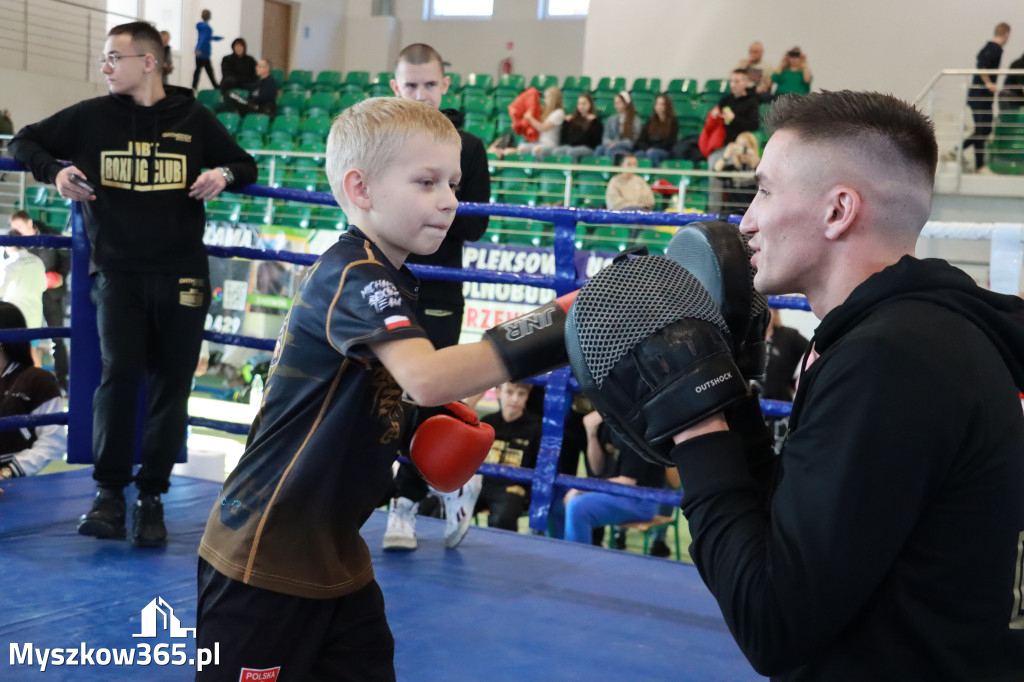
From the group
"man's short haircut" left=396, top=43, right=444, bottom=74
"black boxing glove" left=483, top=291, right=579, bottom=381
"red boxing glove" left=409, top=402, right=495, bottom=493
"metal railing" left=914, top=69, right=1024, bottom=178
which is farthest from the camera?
"metal railing" left=914, top=69, right=1024, bottom=178

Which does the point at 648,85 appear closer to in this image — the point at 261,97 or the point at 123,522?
the point at 261,97

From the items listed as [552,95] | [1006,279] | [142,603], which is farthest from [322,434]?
[552,95]

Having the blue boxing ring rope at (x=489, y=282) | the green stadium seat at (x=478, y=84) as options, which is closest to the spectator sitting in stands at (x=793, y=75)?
the green stadium seat at (x=478, y=84)

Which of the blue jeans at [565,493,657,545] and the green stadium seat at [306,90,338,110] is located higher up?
the green stadium seat at [306,90,338,110]

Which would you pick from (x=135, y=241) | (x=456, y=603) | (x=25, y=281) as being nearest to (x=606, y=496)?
(x=456, y=603)

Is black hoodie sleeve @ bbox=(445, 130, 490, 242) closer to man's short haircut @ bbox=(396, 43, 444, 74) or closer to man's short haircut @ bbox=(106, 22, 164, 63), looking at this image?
man's short haircut @ bbox=(396, 43, 444, 74)

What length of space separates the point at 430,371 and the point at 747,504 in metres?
0.64

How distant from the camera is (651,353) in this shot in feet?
3.71

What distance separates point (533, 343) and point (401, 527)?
2.07 m

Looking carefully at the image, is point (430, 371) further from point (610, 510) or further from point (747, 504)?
point (610, 510)

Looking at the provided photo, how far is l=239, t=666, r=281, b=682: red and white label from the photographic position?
1.62m

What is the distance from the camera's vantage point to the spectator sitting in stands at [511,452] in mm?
4625

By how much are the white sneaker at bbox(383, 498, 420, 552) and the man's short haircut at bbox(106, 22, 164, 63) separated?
1.85m

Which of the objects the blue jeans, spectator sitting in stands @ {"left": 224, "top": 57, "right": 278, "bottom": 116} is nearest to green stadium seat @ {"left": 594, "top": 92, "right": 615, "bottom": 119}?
spectator sitting in stands @ {"left": 224, "top": 57, "right": 278, "bottom": 116}
